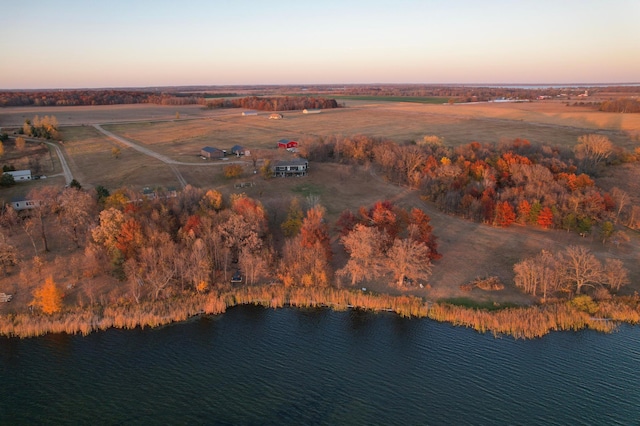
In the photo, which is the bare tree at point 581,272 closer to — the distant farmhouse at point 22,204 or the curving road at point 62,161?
the distant farmhouse at point 22,204

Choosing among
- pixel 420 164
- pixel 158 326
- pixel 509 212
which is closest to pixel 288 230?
pixel 158 326

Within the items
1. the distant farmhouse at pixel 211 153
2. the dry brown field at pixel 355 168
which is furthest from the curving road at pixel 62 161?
the distant farmhouse at pixel 211 153

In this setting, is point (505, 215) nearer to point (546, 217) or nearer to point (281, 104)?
point (546, 217)

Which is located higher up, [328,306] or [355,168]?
[355,168]

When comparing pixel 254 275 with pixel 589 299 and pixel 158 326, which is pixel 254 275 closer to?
pixel 158 326

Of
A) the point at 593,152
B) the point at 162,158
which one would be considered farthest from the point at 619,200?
the point at 162,158

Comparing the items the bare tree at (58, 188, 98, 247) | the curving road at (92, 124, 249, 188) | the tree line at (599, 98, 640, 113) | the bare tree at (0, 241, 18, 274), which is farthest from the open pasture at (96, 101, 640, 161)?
the bare tree at (0, 241, 18, 274)

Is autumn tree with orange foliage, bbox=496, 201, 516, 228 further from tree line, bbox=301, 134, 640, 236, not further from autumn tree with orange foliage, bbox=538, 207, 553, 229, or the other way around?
autumn tree with orange foliage, bbox=538, 207, 553, 229
